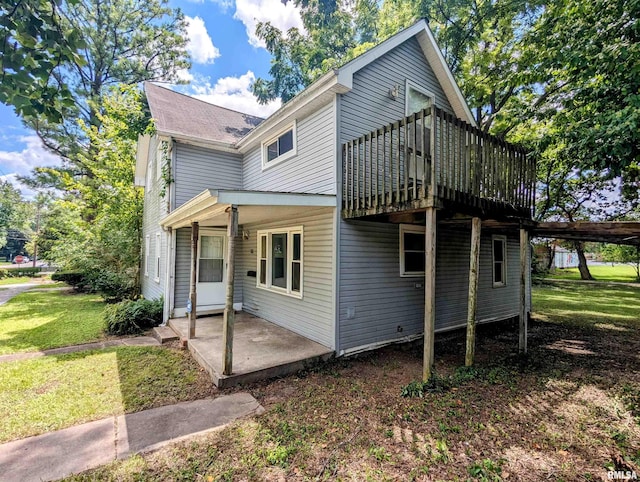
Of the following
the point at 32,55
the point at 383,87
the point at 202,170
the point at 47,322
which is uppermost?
the point at 383,87

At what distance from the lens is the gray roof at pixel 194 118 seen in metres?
8.76

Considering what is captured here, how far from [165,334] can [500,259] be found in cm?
990

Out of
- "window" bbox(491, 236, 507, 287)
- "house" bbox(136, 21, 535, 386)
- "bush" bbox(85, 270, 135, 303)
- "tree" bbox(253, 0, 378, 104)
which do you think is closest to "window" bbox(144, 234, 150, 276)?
"bush" bbox(85, 270, 135, 303)

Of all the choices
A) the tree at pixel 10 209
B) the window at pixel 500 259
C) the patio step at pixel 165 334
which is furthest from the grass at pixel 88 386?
the tree at pixel 10 209

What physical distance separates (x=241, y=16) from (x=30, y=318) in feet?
52.4

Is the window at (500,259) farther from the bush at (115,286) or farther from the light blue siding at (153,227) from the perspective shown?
the bush at (115,286)

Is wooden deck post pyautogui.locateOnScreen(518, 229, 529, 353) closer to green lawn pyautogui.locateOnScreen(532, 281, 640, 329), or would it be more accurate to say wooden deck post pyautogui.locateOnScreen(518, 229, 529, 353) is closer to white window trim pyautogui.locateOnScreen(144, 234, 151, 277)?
green lawn pyautogui.locateOnScreen(532, 281, 640, 329)

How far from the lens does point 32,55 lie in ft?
7.35

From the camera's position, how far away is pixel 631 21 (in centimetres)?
604

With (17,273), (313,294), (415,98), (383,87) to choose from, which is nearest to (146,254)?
(313,294)

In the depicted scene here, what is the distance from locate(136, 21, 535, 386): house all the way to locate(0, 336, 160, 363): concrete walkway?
1044mm

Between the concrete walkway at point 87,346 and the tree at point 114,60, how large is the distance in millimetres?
16813

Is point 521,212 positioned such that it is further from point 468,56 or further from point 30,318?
point 30,318

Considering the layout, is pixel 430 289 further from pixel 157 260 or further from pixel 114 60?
pixel 114 60
